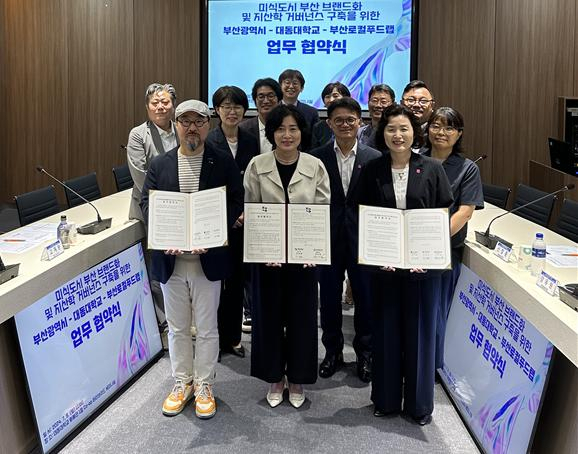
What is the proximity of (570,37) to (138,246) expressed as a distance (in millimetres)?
5452

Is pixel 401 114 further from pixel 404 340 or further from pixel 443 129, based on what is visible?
pixel 404 340

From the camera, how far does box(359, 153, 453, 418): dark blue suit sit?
2752 millimetres

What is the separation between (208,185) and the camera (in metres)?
2.91

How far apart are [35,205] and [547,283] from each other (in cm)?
318

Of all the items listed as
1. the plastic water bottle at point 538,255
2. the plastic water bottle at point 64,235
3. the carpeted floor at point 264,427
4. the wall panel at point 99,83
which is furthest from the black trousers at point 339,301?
the wall panel at point 99,83

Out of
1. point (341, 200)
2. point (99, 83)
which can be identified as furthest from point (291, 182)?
point (99, 83)

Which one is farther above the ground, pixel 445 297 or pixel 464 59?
pixel 464 59

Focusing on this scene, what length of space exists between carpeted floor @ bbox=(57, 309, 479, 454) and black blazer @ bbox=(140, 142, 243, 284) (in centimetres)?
69

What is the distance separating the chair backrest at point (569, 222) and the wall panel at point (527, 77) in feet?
10.4

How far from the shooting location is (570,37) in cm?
667

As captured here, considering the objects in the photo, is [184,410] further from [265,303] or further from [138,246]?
[138,246]

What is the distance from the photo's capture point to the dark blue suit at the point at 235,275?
344cm

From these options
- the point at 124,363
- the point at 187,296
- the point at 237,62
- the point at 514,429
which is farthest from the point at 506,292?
the point at 237,62

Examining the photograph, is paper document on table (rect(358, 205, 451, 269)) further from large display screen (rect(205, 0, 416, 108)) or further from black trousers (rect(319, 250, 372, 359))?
large display screen (rect(205, 0, 416, 108))
